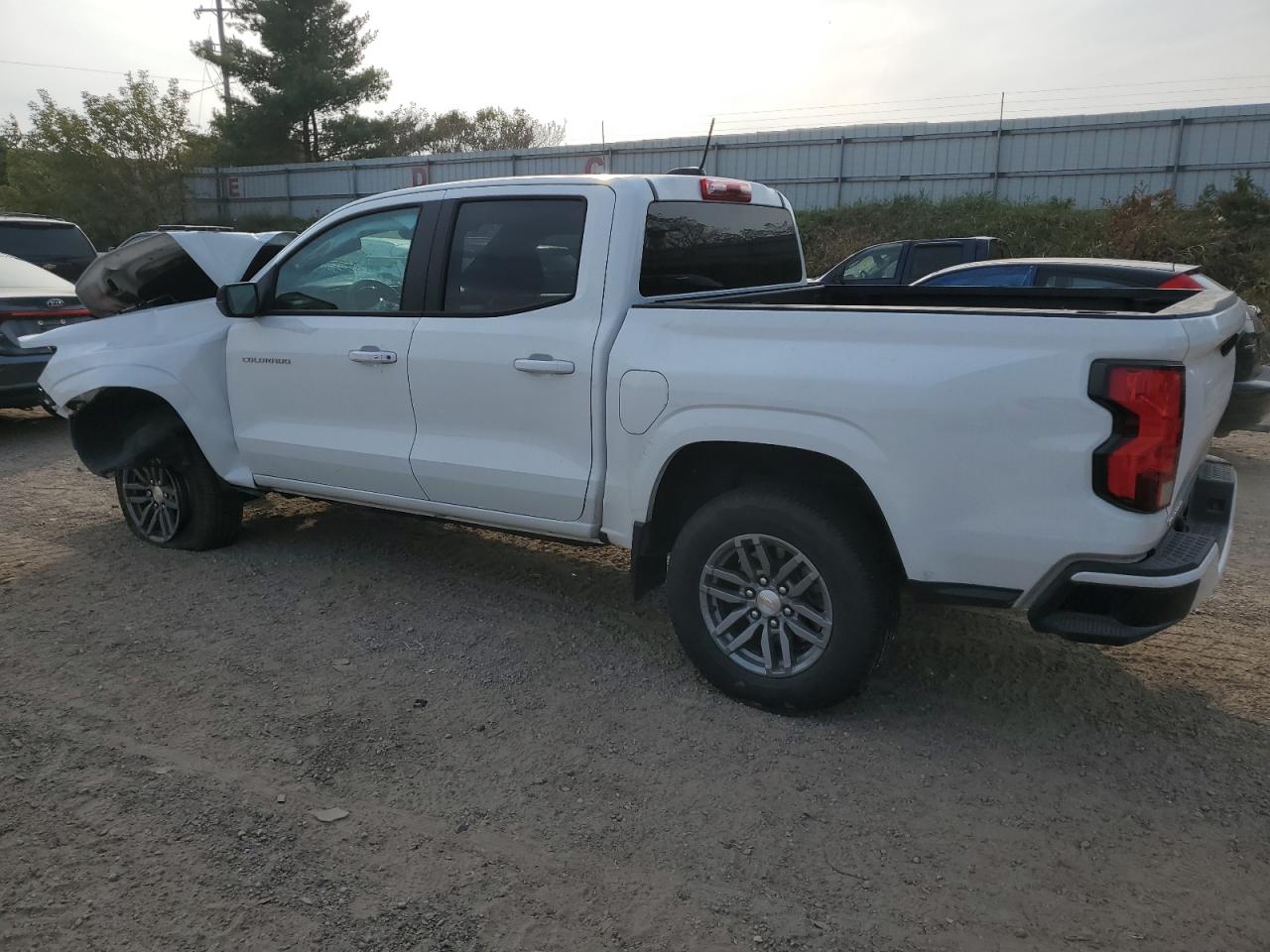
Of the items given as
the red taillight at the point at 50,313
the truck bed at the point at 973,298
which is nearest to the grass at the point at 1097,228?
the truck bed at the point at 973,298

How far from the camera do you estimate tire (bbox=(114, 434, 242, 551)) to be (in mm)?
5367

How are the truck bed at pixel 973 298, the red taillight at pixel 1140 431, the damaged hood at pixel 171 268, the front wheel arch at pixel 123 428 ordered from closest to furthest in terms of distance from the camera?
1. the red taillight at pixel 1140 431
2. the truck bed at pixel 973 298
3. the front wheel arch at pixel 123 428
4. the damaged hood at pixel 171 268

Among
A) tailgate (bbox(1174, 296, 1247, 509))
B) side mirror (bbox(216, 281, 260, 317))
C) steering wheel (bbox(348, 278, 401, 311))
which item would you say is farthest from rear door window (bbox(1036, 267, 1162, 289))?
side mirror (bbox(216, 281, 260, 317))

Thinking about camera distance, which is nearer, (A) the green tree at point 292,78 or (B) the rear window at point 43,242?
(B) the rear window at point 43,242

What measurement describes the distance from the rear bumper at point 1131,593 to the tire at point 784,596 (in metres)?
0.58

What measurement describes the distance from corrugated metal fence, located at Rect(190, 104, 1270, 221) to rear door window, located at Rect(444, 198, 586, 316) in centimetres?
2043

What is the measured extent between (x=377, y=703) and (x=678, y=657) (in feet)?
4.20

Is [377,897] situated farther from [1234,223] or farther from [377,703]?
[1234,223]

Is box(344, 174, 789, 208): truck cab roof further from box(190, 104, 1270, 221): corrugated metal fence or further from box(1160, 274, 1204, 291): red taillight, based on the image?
box(190, 104, 1270, 221): corrugated metal fence

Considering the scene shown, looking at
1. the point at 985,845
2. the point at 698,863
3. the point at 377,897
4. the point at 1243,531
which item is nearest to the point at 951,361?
the point at 985,845

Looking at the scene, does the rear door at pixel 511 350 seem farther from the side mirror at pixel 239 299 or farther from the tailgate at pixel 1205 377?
the tailgate at pixel 1205 377

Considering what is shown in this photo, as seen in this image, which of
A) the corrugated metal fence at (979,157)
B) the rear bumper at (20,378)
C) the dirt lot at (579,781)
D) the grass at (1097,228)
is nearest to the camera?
the dirt lot at (579,781)

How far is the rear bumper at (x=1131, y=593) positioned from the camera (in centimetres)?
288

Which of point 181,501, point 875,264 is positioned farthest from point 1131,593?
point 875,264
